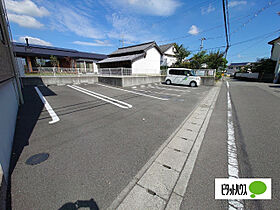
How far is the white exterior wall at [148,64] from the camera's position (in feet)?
49.7

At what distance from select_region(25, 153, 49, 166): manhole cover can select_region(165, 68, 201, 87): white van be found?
12.5 meters

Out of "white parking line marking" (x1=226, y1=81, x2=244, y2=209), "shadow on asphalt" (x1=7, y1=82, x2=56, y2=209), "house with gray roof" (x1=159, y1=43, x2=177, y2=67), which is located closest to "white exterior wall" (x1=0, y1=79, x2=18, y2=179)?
"shadow on asphalt" (x1=7, y1=82, x2=56, y2=209)

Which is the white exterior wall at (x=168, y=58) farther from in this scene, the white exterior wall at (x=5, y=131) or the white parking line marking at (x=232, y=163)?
the white exterior wall at (x=5, y=131)

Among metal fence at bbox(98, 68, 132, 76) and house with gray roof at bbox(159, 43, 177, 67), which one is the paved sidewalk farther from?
house with gray roof at bbox(159, 43, 177, 67)

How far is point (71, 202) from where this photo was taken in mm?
1386

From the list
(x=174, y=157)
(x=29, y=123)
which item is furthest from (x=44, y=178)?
(x=29, y=123)

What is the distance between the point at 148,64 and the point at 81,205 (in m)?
17.2

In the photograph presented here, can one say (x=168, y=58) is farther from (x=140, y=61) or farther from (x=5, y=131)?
(x=5, y=131)

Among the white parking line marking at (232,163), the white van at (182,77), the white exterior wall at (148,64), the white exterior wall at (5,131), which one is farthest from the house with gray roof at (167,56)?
the white exterior wall at (5,131)

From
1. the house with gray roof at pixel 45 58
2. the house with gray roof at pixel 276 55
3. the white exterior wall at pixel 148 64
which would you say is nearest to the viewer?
the white exterior wall at pixel 148 64

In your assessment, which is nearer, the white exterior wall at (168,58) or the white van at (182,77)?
the white van at (182,77)

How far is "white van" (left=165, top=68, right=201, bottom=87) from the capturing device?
11.8m

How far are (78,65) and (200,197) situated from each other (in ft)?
77.5

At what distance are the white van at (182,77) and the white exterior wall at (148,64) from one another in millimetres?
4013
